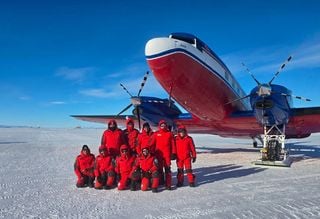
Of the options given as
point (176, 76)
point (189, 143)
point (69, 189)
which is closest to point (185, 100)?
point (176, 76)

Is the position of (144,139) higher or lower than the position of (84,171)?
higher

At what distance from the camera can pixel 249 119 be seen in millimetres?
15469

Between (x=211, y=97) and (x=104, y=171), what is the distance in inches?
311

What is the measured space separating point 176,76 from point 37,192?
267 inches

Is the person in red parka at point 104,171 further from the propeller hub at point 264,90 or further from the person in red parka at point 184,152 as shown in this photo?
the propeller hub at point 264,90

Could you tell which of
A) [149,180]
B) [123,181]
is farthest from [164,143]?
[123,181]

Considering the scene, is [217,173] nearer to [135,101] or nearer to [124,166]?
[124,166]

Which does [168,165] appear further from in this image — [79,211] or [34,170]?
[34,170]

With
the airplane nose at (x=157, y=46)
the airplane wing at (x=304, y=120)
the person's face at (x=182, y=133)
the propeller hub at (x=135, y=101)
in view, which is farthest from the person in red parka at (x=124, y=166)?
the airplane wing at (x=304, y=120)

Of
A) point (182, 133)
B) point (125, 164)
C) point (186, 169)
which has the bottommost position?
point (186, 169)

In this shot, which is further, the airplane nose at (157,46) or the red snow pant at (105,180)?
the airplane nose at (157,46)

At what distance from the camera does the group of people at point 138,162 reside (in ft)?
23.8

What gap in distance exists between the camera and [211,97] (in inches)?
550

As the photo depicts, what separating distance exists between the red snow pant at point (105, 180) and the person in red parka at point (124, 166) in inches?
8.2
